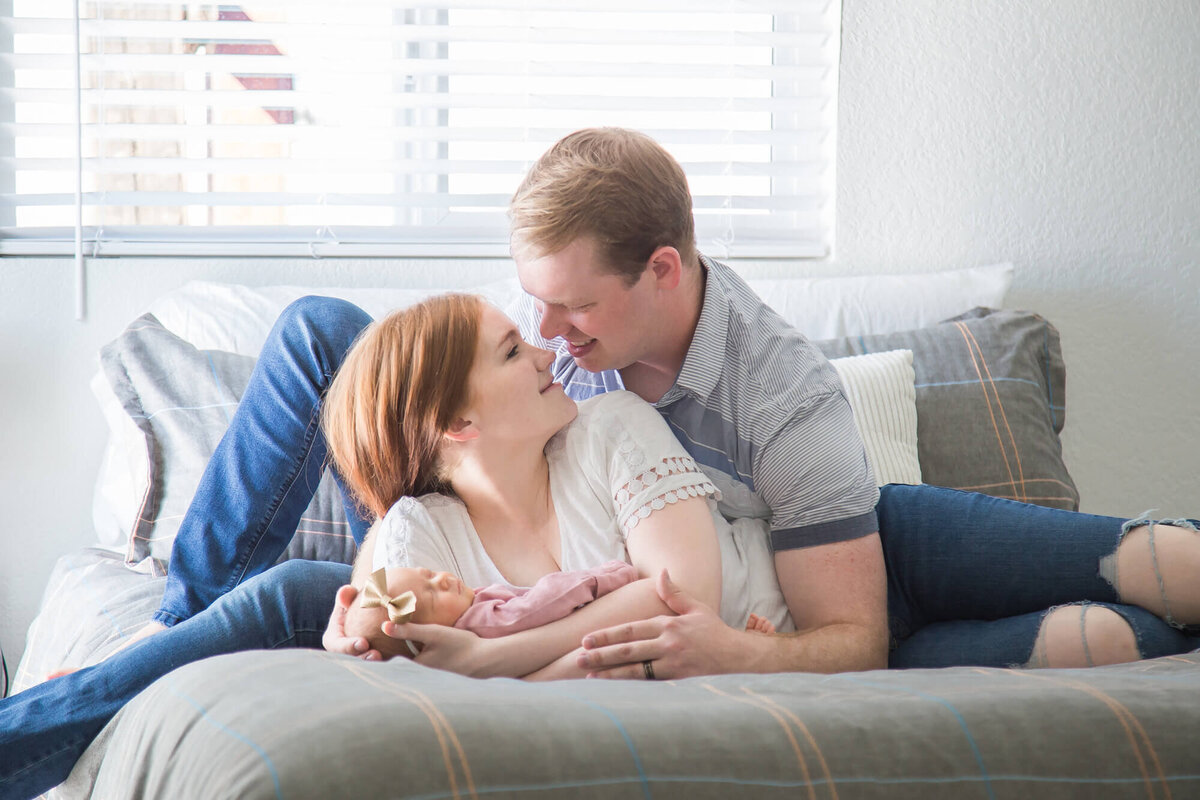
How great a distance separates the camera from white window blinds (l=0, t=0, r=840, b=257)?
79.0 inches

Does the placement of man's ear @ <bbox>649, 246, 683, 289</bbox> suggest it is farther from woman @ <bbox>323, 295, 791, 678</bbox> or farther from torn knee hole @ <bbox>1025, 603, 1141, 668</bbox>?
torn knee hole @ <bbox>1025, 603, 1141, 668</bbox>

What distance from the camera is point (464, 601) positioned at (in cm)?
101

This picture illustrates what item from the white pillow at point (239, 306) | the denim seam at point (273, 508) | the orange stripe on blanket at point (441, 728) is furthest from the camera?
the white pillow at point (239, 306)

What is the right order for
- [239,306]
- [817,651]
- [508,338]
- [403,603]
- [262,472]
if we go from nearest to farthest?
[403,603] < [817,651] < [508,338] < [262,472] < [239,306]

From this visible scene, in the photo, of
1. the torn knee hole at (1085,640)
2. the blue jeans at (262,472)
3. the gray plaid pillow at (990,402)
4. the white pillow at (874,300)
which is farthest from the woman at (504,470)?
the white pillow at (874,300)

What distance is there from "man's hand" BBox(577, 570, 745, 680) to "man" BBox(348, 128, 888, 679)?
10cm

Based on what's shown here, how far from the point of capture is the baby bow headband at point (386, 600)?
0.92 meters

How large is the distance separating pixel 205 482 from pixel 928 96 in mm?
1636

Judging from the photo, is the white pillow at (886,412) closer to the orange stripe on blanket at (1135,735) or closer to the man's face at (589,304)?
the man's face at (589,304)

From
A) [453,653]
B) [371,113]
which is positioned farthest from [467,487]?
[371,113]

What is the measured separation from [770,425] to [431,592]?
45cm

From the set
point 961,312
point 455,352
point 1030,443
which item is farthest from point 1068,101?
point 455,352

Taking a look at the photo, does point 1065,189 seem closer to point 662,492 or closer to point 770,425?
point 770,425

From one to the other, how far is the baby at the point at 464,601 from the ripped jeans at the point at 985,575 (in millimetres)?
412
